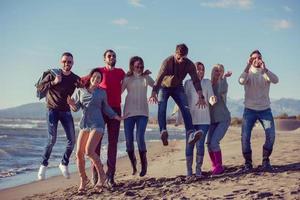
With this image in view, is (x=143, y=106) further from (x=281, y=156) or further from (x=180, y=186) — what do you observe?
(x=281, y=156)

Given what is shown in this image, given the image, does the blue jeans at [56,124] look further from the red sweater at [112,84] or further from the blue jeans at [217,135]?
the blue jeans at [217,135]

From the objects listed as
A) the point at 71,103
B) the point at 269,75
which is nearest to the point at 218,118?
the point at 269,75

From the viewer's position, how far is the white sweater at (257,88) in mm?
7332

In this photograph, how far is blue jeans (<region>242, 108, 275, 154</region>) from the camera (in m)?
7.38

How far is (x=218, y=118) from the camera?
7.45 meters

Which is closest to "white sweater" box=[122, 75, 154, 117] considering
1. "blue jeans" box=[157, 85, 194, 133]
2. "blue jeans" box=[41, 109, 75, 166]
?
"blue jeans" box=[157, 85, 194, 133]

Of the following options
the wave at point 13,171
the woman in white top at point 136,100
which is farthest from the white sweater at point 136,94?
the wave at point 13,171

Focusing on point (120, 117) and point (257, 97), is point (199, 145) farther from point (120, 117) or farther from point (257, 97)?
point (120, 117)

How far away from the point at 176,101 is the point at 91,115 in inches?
61.8

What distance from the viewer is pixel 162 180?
745cm

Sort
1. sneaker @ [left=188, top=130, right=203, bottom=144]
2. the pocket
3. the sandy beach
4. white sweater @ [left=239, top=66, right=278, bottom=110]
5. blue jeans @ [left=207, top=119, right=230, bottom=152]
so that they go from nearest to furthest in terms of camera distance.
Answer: the sandy beach, sneaker @ [left=188, top=130, right=203, bottom=144], the pocket, white sweater @ [left=239, top=66, right=278, bottom=110], blue jeans @ [left=207, top=119, right=230, bottom=152]

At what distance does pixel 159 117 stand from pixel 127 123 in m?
0.60

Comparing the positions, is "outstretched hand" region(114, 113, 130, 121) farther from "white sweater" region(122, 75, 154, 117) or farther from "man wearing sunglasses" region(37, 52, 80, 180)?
"man wearing sunglasses" region(37, 52, 80, 180)

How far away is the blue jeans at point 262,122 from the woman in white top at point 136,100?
6.16ft
